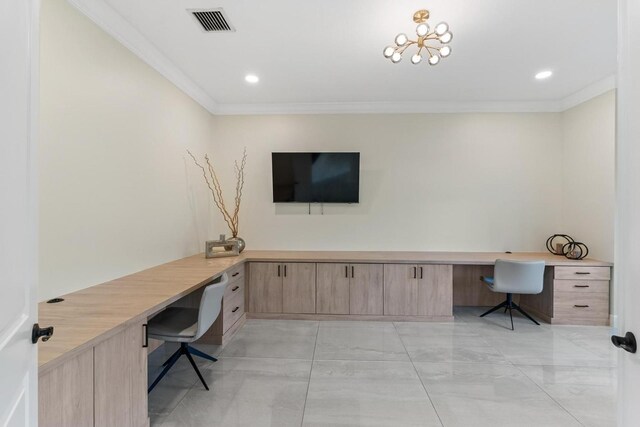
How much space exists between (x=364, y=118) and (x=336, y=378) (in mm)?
3468

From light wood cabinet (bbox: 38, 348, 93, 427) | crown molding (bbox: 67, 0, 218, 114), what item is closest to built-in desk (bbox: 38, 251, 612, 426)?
light wood cabinet (bbox: 38, 348, 93, 427)

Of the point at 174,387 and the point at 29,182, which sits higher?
the point at 29,182

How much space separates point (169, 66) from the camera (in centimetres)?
326

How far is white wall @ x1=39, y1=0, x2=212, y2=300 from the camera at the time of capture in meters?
1.96

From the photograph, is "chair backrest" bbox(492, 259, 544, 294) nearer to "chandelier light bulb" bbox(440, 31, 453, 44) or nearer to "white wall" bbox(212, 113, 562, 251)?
"white wall" bbox(212, 113, 562, 251)

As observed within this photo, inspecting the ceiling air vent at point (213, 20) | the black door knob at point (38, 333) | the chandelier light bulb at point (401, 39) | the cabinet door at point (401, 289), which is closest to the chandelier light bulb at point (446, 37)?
the chandelier light bulb at point (401, 39)

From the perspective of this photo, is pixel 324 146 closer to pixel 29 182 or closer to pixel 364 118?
pixel 364 118

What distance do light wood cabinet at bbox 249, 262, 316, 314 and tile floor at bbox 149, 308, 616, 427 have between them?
350mm

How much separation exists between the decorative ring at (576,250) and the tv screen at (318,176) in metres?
2.85

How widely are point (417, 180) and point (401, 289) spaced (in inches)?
64.4

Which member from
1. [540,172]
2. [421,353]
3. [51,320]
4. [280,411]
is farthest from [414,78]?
[51,320]

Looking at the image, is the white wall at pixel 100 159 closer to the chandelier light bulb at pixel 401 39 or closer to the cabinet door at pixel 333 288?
the cabinet door at pixel 333 288

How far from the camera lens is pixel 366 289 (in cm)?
391

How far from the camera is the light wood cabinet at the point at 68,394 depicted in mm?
1178
